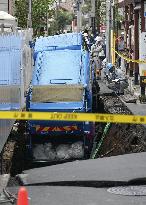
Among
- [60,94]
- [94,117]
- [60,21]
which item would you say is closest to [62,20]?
[60,21]

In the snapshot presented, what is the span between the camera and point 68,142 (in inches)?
602

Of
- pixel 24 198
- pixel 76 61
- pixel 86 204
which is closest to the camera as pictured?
pixel 24 198

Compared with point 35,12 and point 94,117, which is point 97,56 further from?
point 35,12

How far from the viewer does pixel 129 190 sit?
877cm

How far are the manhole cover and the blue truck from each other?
6196 mm

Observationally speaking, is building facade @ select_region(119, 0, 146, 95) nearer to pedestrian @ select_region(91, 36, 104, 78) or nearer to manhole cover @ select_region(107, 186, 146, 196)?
pedestrian @ select_region(91, 36, 104, 78)

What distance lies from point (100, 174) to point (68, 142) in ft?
18.9

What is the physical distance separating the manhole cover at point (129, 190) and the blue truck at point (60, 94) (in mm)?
6196

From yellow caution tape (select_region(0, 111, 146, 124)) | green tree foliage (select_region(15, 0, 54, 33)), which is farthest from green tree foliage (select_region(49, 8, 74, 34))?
yellow caution tape (select_region(0, 111, 146, 124))

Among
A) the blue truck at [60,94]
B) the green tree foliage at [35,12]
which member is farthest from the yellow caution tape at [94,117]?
the green tree foliage at [35,12]

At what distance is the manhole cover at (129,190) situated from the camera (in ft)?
28.2

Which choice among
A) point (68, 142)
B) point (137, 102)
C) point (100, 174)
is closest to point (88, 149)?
point (68, 142)

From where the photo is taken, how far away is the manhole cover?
28.2ft

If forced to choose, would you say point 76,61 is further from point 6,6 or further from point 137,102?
point 6,6
